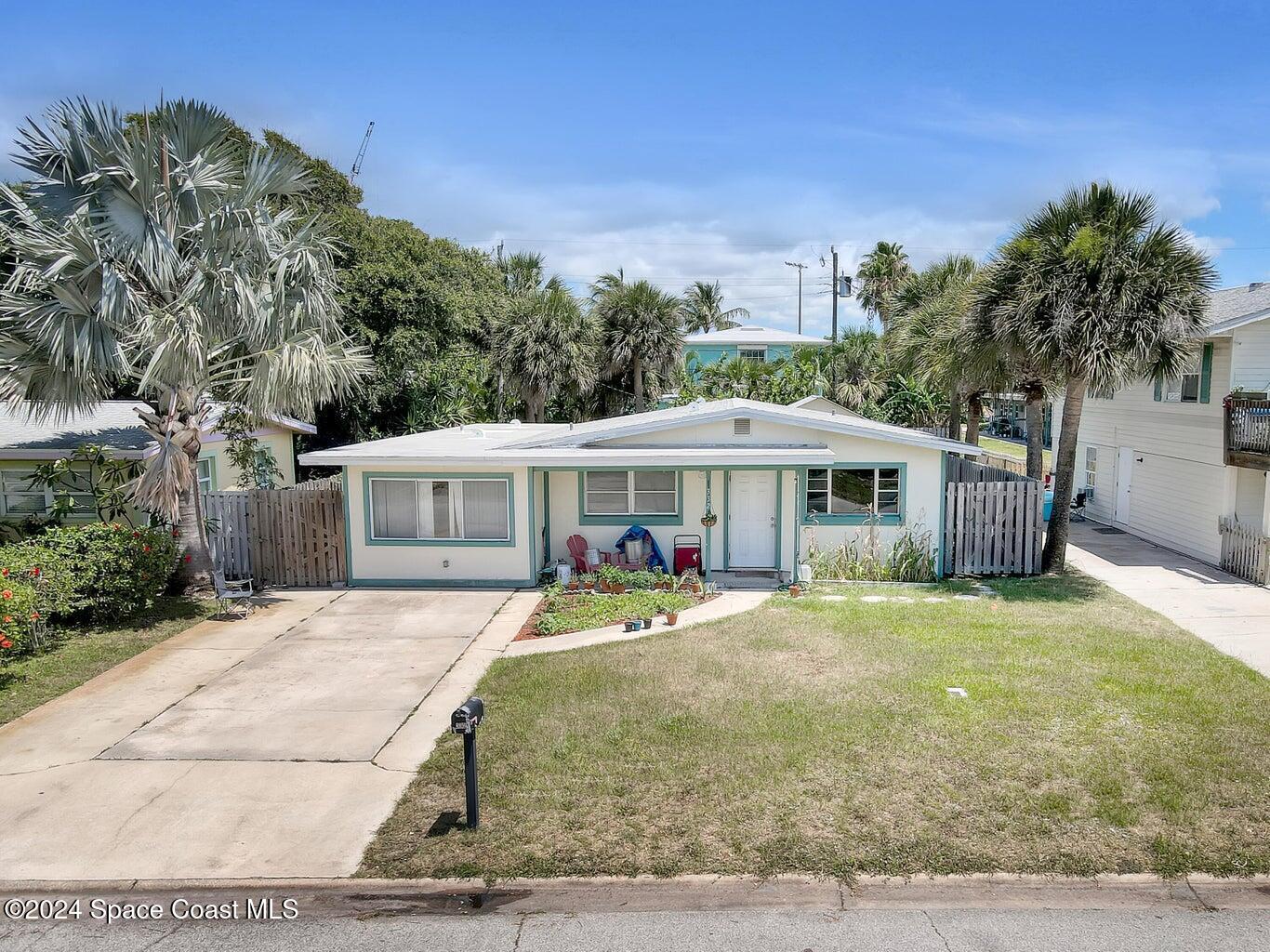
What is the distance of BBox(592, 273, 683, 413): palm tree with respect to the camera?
3133 centimetres

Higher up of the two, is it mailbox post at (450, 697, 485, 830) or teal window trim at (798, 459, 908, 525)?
teal window trim at (798, 459, 908, 525)

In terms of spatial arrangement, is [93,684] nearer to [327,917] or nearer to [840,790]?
[327,917]

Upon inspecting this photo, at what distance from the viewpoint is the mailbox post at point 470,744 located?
7.06 metres

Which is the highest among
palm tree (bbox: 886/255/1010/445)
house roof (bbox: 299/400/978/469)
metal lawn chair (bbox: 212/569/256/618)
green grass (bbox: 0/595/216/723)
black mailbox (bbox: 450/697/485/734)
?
palm tree (bbox: 886/255/1010/445)

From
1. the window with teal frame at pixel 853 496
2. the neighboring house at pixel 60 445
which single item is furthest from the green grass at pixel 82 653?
the window with teal frame at pixel 853 496

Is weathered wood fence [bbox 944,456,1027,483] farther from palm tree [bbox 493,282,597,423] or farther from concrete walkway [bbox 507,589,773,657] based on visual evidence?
palm tree [bbox 493,282,597,423]

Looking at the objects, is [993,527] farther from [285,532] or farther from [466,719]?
[285,532]

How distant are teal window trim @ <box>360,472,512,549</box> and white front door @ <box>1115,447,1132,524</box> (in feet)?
51.7

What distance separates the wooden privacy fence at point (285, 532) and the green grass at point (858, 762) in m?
6.61

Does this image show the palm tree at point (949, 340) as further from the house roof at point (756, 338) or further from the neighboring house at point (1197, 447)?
the house roof at point (756, 338)

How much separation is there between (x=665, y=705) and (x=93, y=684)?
7202 mm

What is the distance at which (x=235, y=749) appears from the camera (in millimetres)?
8930

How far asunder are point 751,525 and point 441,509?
5.87 meters

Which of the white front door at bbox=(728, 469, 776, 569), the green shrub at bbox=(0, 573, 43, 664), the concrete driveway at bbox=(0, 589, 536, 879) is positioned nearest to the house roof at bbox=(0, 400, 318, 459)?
the green shrub at bbox=(0, 573, 43, 664)
